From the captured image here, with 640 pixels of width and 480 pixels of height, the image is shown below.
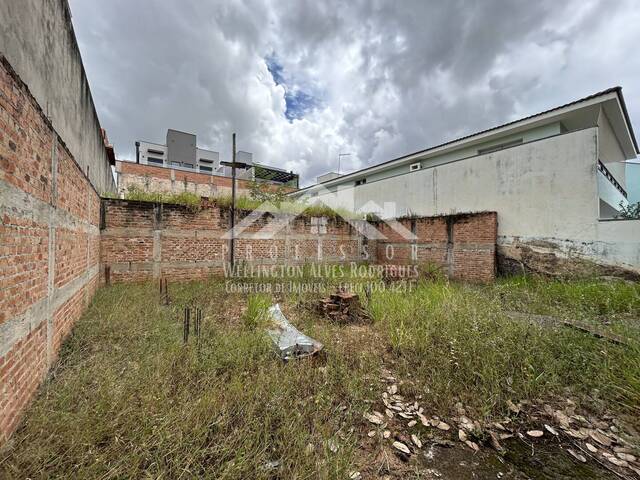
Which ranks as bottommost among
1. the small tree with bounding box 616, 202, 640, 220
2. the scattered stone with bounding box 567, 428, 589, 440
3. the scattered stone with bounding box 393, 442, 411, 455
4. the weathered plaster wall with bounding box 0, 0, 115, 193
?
the scattered stone with bounding box 567, 428, 589, 440

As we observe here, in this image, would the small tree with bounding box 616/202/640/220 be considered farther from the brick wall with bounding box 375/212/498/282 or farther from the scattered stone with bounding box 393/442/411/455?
Result: the scattered stone with bounding box 393/442/411/455

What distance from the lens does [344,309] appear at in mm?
4641

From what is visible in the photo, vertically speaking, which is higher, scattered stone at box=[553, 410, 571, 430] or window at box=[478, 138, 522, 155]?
window at box=[478, 138, 522, 155]

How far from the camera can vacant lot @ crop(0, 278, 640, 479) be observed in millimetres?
1636

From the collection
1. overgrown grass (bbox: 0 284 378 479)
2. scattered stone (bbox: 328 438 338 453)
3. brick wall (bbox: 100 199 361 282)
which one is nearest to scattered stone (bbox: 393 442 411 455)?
overgrown grass (bbox: 0 284 378 479)

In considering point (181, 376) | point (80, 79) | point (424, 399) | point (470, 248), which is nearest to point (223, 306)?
point (181, 376)

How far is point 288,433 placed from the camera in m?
1.87

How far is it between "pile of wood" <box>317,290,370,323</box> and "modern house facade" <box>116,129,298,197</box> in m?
14.0

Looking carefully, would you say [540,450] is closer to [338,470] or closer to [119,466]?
[338,470]

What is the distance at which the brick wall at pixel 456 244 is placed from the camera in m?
8.13

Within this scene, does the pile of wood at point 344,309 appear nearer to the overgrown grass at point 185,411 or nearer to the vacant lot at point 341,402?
the vacant lot at point 341,402

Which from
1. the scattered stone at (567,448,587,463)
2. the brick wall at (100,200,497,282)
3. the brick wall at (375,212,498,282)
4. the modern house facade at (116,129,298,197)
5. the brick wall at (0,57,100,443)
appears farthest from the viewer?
the modern house facade at (116,129,298,197)

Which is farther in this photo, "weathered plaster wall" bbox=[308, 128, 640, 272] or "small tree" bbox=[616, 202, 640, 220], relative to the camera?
"small tree" bbox=[616, 202, 640, 220]

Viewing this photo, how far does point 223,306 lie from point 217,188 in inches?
745
